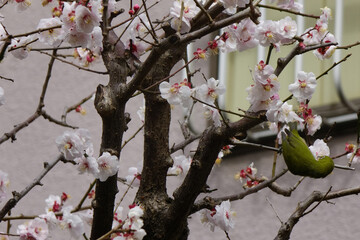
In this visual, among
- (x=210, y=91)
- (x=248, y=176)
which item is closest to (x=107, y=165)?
(x=210, y=91)

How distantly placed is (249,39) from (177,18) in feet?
1.31

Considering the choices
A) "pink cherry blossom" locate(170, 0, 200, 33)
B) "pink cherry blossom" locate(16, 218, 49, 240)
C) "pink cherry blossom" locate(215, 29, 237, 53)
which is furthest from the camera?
"pink cherry blossom" locate(16, 218, 49, 240)

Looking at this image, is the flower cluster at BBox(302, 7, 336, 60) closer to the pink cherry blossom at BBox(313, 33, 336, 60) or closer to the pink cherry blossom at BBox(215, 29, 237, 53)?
the pink cherry blossom at BBox(313, 33, 336, 60)

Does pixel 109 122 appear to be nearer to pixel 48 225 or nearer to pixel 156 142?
pixel 156 142

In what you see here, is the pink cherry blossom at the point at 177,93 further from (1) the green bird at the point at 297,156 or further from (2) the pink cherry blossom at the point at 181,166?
(2) the pink cherry blossom at the point at 181,166

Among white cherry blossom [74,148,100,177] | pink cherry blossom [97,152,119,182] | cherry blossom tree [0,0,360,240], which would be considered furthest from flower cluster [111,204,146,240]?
white cherry blossom [74,148,100,177]

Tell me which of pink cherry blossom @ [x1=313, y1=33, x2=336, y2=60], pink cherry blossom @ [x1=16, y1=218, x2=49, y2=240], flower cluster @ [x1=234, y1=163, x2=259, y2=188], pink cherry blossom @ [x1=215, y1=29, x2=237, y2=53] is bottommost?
pink cherry blossom @ [x1=16, y1=218, x2=49, y2=240]

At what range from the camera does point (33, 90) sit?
784 cm

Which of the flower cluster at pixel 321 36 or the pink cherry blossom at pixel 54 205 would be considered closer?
the flower cluster at pixel 321 36

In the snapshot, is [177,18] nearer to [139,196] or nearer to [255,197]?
[139,196]

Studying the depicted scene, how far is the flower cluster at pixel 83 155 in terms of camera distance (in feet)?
13.1

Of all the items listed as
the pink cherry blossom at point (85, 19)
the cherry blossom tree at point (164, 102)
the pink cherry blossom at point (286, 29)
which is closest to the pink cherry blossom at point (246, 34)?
the cherry blossom tree at point (164, 102)

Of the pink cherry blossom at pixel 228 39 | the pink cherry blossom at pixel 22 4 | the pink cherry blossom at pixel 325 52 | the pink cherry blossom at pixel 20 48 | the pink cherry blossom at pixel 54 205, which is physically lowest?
the pink cherry blossom at pixel 54 205

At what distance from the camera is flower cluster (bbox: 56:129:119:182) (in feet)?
13.1
